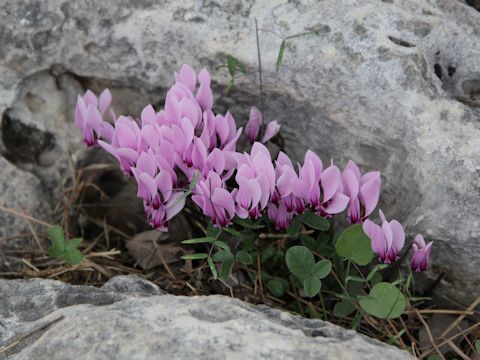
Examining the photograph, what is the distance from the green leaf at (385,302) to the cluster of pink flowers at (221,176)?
0.41 ft

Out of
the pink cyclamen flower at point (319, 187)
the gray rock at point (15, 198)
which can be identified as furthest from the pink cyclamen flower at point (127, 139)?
the gray rock at point (15, 198)

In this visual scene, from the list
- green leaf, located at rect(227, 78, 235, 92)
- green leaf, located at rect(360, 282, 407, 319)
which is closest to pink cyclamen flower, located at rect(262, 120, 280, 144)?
green leaf, located at rect(227, 78, 235, 92)

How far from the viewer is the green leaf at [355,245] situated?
2.02 m

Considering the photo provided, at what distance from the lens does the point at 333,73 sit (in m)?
2.26

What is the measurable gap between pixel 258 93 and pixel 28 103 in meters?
0.80

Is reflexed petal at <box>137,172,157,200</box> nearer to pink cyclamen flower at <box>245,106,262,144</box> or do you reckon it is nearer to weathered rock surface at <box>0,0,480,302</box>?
pink cyclamen flower at <box>245,106,262,144</box>

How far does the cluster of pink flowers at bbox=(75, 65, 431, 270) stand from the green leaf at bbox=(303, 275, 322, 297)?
178 millimetres

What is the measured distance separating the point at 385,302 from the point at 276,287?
0.39 meters

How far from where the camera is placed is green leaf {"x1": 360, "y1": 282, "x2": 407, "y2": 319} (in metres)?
1.92

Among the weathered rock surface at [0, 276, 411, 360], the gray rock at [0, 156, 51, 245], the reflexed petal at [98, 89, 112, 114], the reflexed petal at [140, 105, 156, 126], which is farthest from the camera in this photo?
the gray rock at [0, 156, 51, 245]

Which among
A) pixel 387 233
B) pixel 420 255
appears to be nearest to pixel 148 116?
pixel 387 233

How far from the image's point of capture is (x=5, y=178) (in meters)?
2.51

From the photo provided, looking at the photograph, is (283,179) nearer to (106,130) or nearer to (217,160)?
(217,160)

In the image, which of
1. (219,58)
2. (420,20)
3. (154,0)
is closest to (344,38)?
(420,20)
